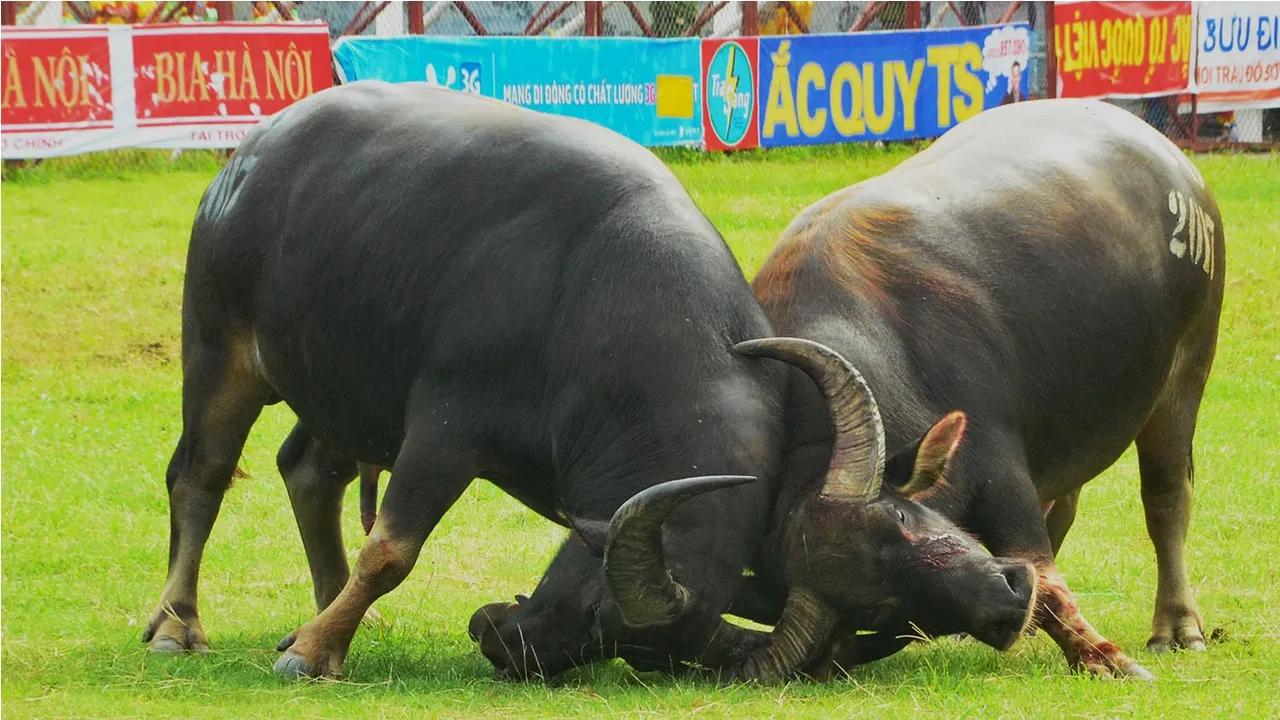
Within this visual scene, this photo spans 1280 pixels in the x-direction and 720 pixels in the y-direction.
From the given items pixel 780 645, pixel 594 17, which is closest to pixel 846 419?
pixel 780 645

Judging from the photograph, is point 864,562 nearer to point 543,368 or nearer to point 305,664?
point 543,368

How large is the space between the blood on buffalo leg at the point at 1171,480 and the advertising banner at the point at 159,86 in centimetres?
1224

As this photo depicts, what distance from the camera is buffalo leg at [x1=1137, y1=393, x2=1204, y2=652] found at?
793cm

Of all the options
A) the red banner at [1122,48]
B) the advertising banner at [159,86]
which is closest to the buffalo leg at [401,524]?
the advertising banner at [159,86]

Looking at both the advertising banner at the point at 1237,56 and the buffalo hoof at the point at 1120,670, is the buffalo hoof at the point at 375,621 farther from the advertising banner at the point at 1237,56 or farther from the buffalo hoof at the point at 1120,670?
the advertising banner at the point at 1237,56

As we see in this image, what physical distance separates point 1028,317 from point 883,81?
49.2ft

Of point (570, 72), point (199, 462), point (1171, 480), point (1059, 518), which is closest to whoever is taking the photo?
point (199, 462)

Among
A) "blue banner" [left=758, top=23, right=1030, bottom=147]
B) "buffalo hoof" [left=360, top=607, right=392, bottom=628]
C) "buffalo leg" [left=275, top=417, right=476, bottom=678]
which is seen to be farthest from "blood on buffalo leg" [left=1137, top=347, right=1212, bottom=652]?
"blue banner" [left=758, top=23, right=1030, bottom=147]

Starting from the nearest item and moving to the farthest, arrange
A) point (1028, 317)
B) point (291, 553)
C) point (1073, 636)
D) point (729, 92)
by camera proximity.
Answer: point (1073, 636) < point (1028, 317) < point (291, 553) < point (729, 92)

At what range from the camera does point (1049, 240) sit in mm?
7359

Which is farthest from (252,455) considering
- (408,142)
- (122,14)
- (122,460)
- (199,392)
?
(122,14)

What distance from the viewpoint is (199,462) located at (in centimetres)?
791

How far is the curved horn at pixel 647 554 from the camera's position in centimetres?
583

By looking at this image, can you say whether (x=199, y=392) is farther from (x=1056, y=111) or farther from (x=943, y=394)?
(x=1056, y=111)
